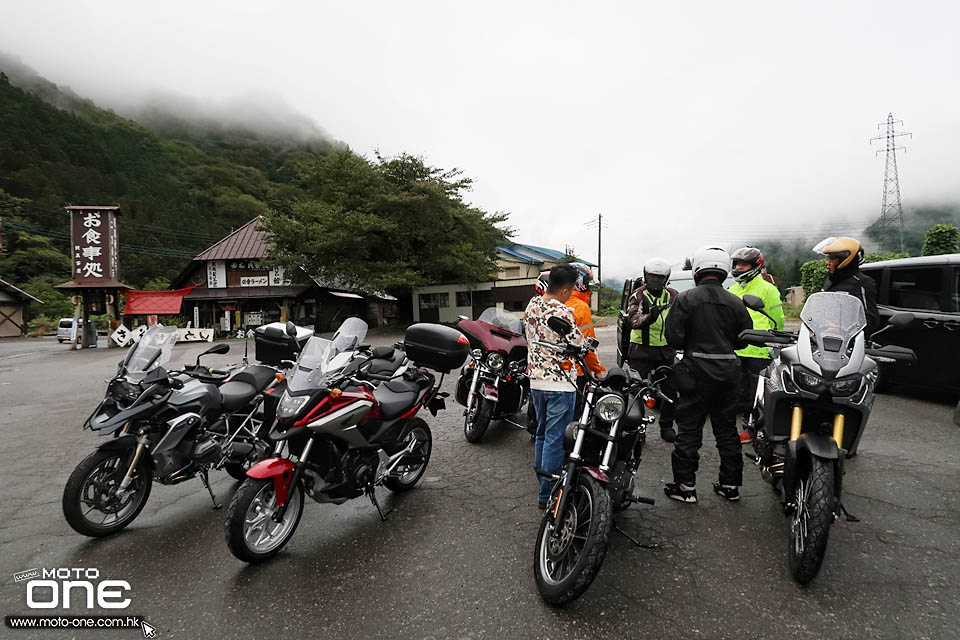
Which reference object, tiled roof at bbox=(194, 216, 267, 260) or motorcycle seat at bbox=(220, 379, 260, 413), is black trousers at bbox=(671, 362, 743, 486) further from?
tiled roof at bbox=(194, 216, 267, 260)

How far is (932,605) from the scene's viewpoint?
229 cm

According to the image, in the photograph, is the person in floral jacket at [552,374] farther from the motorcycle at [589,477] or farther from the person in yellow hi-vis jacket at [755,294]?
the person in yellow hi-vis jacket at [755,294]

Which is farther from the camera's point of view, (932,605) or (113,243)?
(113,243)

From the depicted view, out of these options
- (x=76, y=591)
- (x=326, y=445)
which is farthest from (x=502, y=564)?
(x=76, y=591)

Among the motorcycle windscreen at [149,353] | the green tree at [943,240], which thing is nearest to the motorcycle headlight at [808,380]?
the motorcycle windscreen at [149,353]

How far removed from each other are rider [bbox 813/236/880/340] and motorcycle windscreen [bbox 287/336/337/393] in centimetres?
384

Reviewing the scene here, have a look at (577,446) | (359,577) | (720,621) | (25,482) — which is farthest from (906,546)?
(25,482)

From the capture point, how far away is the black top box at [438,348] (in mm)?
4141

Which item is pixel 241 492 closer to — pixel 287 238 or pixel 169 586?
pixel 169 586

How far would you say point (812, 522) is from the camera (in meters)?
2.31

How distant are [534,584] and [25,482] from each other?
4.68 meters

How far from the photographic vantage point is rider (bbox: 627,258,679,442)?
4.82 metres

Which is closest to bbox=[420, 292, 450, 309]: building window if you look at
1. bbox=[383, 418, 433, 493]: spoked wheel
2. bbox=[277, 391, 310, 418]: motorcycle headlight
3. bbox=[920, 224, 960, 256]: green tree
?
bbox=[920, 224, 960, 256]: green tree

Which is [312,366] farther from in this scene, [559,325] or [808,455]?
[808,455]
